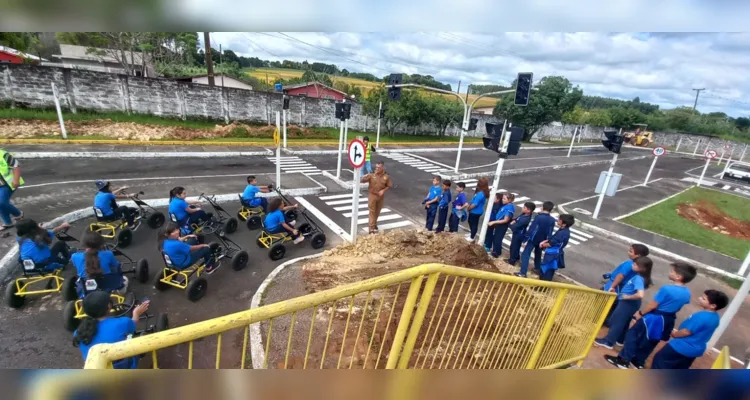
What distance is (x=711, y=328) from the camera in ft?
12.1

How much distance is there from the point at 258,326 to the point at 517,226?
17.6 ft

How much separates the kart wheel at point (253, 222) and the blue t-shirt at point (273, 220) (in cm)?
136

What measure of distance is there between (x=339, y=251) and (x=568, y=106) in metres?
34.7

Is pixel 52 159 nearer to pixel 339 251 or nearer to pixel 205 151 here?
pixel 205 151

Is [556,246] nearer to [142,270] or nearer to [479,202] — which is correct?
[479,202]

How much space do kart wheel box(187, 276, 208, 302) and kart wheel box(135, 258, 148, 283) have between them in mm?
1002

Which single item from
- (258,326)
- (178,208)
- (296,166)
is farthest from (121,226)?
(296,166)


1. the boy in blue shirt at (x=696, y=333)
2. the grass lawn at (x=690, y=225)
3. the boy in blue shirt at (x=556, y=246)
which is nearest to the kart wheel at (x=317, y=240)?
the boy in blue shirt at (x=556, y=246)

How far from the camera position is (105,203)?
666cm

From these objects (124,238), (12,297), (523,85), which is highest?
(523,85)

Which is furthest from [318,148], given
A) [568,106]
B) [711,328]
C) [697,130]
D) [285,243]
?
[697,130]

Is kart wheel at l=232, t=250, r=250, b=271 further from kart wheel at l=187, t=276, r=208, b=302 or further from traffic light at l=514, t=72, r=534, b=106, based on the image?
traffic light at l=514, t=72, r=534, b=106

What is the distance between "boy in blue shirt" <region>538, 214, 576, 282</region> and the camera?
597 centimetres

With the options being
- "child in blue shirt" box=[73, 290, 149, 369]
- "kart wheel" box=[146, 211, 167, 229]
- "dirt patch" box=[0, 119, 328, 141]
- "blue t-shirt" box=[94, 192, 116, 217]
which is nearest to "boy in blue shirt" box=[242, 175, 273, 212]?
"kart wheel" box=[146, 211, 167, 229]
